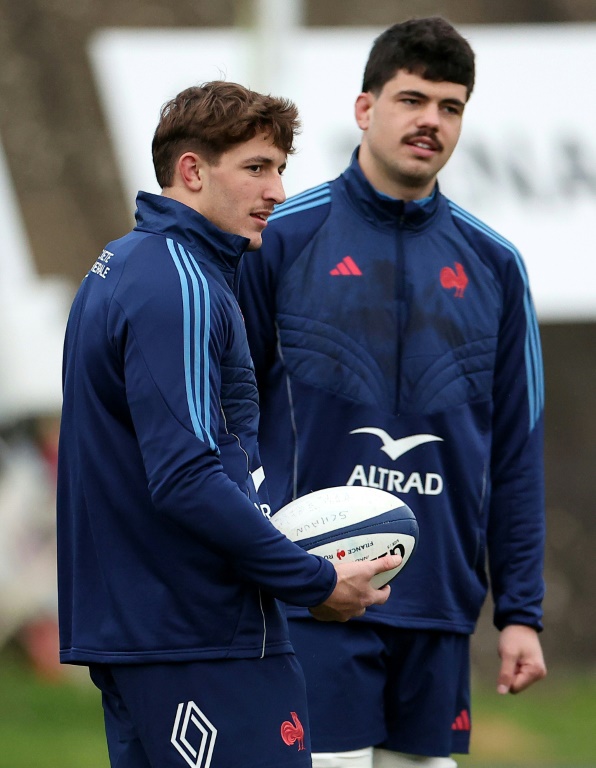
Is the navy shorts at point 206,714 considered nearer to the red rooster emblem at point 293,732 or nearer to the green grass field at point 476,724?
the red rooster emblem at point 293,732

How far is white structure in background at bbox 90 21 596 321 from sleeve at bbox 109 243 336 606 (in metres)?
4.98

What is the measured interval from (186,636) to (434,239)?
4.70 feet

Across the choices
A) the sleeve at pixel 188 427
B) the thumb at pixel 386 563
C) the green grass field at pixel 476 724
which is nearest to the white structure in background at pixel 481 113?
the green grass field at pixel 476 724

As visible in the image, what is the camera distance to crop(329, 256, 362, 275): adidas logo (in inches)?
136

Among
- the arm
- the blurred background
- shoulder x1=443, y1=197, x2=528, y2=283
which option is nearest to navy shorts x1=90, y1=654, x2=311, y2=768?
the arm

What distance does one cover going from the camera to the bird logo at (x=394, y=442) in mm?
3389

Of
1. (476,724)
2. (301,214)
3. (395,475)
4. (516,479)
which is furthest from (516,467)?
(476,724)

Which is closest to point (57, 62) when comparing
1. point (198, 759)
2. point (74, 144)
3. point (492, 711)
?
point (74, 144)

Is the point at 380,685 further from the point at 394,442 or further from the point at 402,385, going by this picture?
the point at 402,385

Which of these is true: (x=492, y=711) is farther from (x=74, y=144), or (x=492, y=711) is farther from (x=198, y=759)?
(x=198, y=759)

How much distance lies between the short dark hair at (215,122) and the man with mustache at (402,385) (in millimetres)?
746

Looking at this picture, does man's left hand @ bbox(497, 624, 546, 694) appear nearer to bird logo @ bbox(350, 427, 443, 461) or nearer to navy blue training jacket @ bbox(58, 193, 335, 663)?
bird logo @ bbox(350, 427, 443, 461)

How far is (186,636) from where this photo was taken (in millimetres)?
2533

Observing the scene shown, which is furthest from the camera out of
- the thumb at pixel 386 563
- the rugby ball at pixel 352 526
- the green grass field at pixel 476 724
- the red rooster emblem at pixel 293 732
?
the green grass field at pixel 476 724
